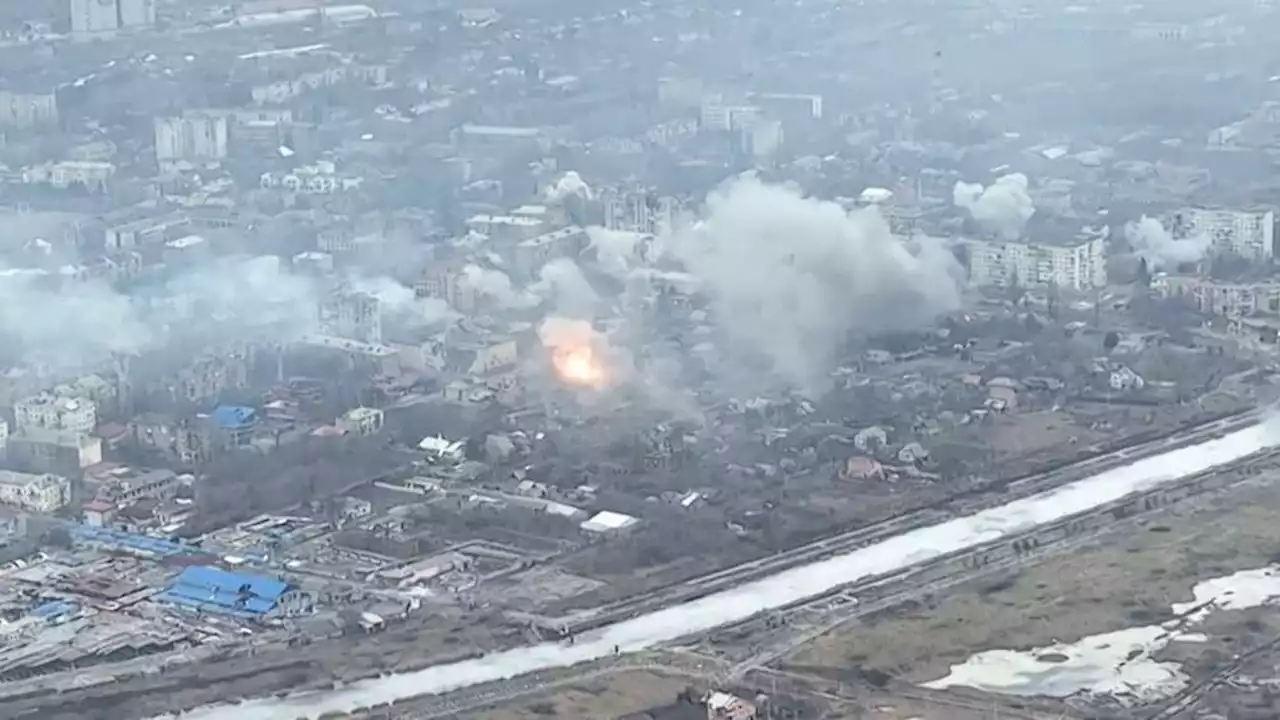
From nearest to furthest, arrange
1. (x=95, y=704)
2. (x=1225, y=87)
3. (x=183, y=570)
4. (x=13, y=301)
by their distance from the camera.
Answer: (x=95, y=704)
(x=183, y=570)
(x=13, y=301)
(x=1225, y=87)

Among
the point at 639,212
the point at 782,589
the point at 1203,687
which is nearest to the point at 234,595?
the point at 782,589

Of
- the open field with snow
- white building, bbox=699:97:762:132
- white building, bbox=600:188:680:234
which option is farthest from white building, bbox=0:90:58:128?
the open field with snow

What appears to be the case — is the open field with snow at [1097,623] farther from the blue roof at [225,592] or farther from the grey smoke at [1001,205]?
the grey smoke at [1001,205]

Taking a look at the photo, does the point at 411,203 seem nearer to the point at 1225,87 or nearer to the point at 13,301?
the point at 13,301

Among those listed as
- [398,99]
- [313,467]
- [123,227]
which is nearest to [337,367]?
[313,467]

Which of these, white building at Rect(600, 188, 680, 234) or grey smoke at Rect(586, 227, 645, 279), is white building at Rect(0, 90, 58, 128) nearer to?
white building at Rect(600, 188, 680, 234)
